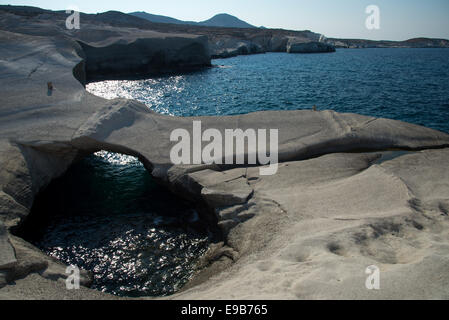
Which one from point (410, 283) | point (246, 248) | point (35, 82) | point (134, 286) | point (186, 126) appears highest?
point (35, 82)

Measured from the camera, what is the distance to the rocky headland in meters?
5.31

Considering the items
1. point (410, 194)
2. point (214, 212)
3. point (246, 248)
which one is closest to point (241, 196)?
point (214, 212)

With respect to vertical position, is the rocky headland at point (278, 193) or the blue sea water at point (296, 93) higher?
the blue sea water at point (296, 93)

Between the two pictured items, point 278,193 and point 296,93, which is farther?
point 296,93

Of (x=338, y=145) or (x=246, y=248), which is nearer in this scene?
(x=246, y=248)

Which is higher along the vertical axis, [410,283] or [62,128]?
[62,128]

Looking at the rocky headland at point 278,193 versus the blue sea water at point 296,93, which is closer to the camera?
the rocky headland at point 278,193

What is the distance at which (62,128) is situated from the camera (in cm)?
1168

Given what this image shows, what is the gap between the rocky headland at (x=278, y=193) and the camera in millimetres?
5309

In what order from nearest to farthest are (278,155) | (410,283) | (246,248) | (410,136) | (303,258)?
(410,283), (303,258), (246,248), (278,155), (410,136)

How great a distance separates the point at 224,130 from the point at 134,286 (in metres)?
6.27

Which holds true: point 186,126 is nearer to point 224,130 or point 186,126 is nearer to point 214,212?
point 224,130

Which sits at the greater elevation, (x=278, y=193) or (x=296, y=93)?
(x=296, y=93)

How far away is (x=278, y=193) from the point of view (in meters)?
8.48
